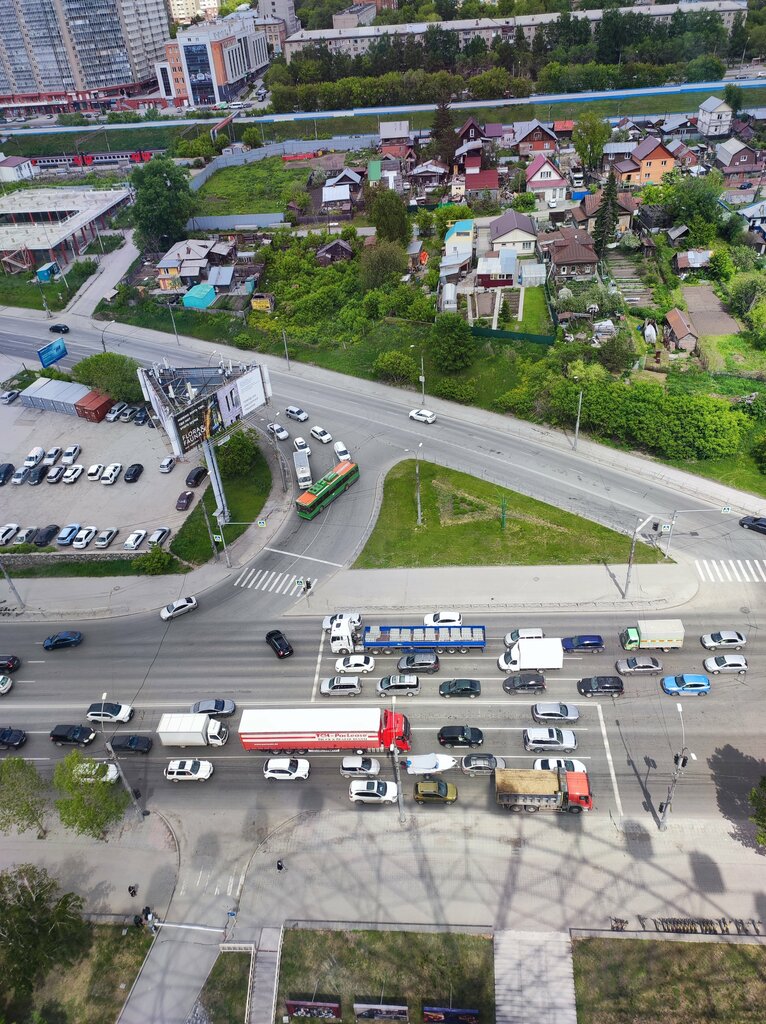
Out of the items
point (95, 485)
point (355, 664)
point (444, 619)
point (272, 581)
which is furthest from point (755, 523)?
point (95, 485)

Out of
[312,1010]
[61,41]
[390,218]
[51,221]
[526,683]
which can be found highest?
[61,41]

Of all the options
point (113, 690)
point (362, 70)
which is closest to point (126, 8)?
point (362, 70)

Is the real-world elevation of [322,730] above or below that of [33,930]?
below

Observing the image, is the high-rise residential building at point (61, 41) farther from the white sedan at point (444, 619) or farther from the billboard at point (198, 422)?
the white sedan at point (444, 619)

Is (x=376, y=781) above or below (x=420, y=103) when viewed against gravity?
below

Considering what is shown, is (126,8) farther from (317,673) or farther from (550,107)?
(317,673)

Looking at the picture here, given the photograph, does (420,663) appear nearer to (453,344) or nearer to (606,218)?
(453,344)

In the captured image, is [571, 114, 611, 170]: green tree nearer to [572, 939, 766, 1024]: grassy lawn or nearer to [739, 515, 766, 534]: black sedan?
[739, 515, 766, 534]: black sedan

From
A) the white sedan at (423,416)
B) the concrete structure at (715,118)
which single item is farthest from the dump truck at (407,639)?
the concrete structure at (715,118)
